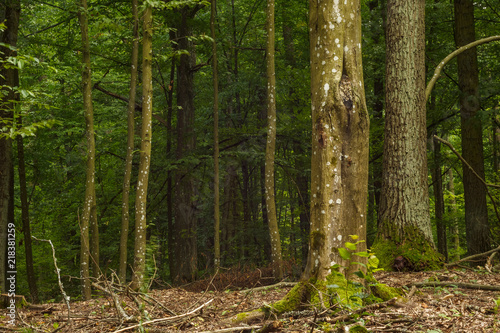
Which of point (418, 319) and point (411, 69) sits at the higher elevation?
point (411, 69)

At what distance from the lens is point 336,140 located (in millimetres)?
4219

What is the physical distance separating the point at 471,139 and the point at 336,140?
6681 millimetres

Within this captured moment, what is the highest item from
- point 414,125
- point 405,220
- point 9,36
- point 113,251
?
point 9,36

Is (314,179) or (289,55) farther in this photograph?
(289,55)

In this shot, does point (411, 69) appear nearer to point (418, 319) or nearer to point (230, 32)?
point (418, 319)

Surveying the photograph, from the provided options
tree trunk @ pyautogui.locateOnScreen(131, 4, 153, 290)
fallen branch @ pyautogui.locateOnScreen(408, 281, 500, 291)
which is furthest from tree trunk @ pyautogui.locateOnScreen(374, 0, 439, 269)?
tree trunk @ pyautogui.locateOnScreen(131, 4, 153, 290)

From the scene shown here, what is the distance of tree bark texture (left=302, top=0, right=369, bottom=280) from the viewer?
417 cm

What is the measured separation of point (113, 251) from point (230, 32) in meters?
10.1

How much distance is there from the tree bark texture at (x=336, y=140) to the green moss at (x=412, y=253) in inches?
110

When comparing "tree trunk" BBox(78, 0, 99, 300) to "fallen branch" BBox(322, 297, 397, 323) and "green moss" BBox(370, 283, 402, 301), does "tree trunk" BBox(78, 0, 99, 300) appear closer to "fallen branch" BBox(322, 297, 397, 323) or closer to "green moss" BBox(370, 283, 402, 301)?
"green moss" BBox(370, 283, 402, 301)

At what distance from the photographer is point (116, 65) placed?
41.6ft

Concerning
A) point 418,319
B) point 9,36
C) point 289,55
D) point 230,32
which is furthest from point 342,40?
point 230,32

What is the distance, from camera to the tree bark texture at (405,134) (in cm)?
682

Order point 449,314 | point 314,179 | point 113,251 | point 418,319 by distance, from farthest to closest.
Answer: point 113,251 → point 314,179 → point 449,314 → point 418,319
